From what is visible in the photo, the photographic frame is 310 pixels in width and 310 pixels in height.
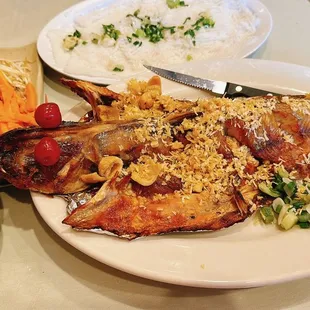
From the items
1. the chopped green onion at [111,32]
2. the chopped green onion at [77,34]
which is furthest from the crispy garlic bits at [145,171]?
the chopped green onion at [77,34]

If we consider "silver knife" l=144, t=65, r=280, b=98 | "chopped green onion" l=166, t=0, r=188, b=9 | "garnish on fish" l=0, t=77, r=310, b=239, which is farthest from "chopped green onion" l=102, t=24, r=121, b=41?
"garnish on fish" l=0, t=77, r=310, b=239

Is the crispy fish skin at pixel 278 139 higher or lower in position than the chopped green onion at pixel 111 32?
higher

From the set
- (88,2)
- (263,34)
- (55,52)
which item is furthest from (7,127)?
(263,34)

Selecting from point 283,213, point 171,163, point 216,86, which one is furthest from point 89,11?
point 283,213

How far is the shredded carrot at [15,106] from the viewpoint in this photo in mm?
1947

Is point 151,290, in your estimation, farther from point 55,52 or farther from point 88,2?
point 88,2

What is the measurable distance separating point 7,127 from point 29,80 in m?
0.39

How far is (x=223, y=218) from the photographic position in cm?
143

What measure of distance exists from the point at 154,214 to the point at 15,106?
3.31ft

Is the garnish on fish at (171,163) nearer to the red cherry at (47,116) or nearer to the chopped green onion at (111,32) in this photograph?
the red cherry at (47,116)

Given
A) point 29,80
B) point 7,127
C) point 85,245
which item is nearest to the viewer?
point 85,245

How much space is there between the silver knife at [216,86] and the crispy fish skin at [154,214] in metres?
0.71

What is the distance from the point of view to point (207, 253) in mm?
1407

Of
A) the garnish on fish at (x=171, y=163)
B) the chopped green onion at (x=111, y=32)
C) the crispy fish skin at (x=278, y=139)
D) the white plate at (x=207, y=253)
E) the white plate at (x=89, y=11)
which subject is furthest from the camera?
the chopped green onion at (x=111, y=32)
